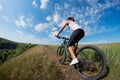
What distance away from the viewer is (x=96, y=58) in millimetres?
7797

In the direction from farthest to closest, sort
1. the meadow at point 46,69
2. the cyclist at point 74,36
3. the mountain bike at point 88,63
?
the meadow at point 46,69, the mountain bike at point 88,63, the cyclist at point 74,36

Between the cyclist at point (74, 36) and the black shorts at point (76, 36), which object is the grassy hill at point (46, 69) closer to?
the cyclist at point (74, 36)

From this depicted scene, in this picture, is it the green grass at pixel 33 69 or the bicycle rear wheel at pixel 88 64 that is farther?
the green grass at pixel 33 69

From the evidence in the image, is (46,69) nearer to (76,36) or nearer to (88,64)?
(88,64)

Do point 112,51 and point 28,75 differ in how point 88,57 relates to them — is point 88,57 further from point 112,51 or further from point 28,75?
point 28,75

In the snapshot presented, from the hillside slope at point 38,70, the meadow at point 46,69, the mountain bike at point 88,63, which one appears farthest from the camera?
the hillside slope at point 38,70

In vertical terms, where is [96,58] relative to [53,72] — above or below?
above

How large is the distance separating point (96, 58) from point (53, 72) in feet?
7.14

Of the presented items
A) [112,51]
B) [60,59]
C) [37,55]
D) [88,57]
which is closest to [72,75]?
[88,57]

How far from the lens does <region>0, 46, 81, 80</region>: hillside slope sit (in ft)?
27.2

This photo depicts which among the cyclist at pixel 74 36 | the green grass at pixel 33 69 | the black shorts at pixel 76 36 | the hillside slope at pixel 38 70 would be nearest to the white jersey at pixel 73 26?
the cyclist at pixel 74 36

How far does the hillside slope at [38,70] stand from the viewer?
830 cm

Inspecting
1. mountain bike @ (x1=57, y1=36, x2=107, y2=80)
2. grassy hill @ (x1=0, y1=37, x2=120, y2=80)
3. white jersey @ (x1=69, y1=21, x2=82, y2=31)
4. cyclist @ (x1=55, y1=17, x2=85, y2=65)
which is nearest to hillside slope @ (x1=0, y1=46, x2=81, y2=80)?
grassy hill @ (x1=0, y1=37, x2=120, y2=80)

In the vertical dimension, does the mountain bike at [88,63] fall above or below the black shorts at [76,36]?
below
